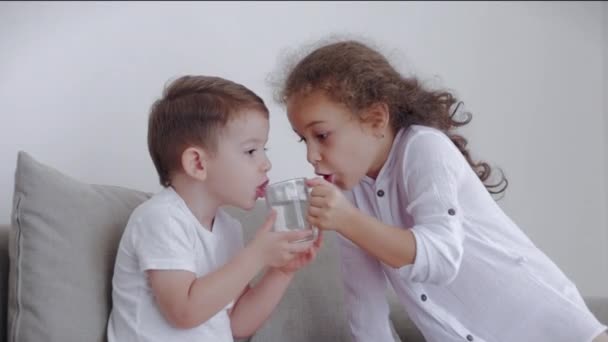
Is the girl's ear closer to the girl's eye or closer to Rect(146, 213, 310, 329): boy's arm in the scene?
the girl's eye

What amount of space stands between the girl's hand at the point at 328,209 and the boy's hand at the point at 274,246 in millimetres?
50

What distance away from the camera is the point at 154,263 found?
1050mm

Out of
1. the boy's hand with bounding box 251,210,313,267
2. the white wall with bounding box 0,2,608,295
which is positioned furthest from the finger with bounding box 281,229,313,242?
the white wall with bounding box 0,2,608,295

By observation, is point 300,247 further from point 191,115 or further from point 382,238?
point 191,115

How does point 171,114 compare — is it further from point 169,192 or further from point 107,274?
point 107,274

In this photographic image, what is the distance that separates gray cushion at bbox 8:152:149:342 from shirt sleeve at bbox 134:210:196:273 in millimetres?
109

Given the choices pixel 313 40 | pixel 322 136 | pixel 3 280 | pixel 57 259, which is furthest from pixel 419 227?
pixel 313 40

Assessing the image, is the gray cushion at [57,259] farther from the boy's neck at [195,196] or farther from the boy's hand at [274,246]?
the boy's hand at [274,246]

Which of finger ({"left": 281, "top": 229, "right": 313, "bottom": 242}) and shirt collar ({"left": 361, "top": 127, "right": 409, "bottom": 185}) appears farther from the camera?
shirt collar ({"left": 361, "top": 127, "right": 409, "bottom": 185})

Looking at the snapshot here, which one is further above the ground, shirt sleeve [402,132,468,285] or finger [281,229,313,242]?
shirt sleeve [402,132,468,285]

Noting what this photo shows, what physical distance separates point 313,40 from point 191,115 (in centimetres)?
77

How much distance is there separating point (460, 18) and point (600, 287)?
3.14 ft

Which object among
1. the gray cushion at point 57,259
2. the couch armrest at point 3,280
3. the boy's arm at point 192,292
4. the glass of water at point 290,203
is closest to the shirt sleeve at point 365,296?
the glass of water at point 290,203

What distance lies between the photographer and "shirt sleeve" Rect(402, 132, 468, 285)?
1.10m
